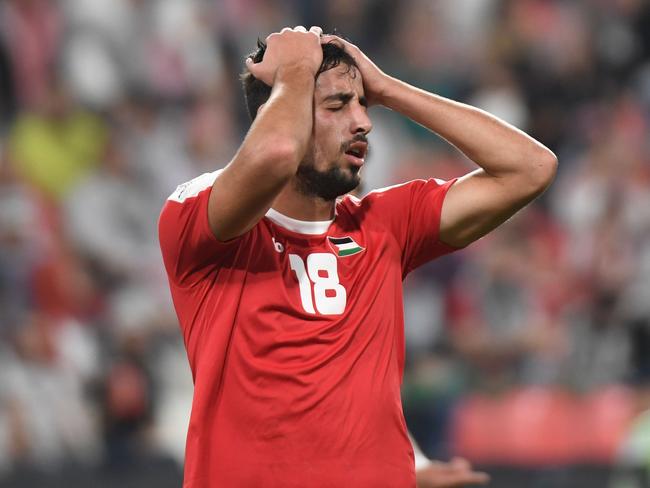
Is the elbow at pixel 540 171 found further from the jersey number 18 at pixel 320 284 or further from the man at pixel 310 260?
the jersey number 18 at pixel 320 284

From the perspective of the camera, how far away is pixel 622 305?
783 cm

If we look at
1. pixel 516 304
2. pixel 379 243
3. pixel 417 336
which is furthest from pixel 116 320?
pixel 379 243

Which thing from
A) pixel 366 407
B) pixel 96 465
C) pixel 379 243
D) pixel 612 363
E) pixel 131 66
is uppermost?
pixel 131 66

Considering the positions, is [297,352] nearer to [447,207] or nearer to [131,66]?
[447,207]

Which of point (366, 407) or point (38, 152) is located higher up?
point (38, 152)

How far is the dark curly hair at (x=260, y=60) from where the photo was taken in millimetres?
3557

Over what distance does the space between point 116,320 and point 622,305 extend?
323 cm

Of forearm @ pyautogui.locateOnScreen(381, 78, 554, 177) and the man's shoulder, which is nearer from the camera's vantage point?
forearm @ pyautogui.locateOnScreen(381, 78, 554, 177)

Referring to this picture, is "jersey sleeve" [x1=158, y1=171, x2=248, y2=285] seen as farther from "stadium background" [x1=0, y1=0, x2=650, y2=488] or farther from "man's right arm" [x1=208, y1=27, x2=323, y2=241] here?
"stadium background" [x1=0, y1=0, x2=650, y2=488]

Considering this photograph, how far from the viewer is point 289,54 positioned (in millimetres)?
3385

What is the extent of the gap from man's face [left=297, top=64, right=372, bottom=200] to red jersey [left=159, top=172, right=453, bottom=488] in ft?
0.55

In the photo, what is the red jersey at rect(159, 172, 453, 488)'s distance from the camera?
130 inches

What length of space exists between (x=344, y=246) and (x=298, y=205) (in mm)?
177

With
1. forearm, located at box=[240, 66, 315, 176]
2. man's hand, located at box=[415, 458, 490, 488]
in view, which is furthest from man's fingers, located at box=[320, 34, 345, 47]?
man's hand, located at box=[415, 458, 490, 488]
